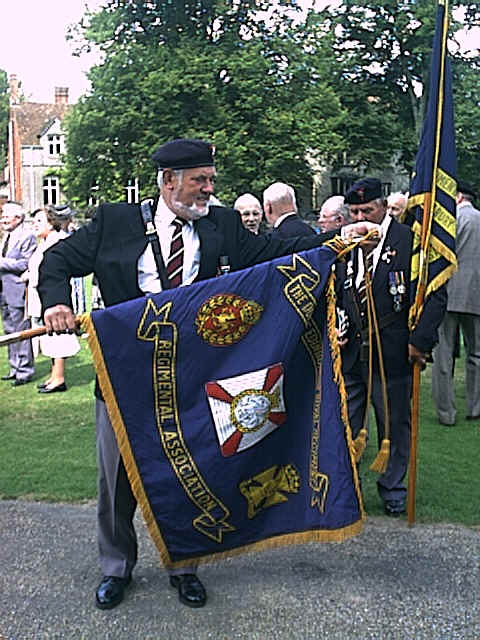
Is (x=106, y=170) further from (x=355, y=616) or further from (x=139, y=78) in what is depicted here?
(x=355, y=616)

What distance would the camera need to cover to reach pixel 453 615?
396cm

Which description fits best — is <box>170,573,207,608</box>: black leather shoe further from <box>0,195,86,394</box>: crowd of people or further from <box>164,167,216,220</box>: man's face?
<box>0,195,86,394</box>: crowd of people

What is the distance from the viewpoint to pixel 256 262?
4402 millimetres

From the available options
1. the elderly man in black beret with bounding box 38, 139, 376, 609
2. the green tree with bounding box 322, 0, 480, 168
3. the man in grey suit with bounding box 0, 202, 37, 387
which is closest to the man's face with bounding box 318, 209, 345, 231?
the elderly man in black beret with bounding box 38, 139, 376, 609

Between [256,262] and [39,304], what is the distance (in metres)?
5.30

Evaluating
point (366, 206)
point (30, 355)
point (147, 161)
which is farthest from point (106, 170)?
point (366, 206)

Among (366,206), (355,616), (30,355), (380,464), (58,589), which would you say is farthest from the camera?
(30,355)

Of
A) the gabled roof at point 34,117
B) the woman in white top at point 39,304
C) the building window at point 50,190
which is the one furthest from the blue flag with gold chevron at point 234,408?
the gabled roof at point 34,117

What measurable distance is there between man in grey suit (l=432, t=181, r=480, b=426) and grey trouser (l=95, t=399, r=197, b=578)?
13.7 feet

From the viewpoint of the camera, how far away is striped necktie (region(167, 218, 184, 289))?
4094 millimetres

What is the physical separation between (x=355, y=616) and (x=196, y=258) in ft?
6.23

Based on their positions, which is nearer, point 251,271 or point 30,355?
point 251,271

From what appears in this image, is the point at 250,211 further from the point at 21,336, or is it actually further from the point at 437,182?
the point at 21,336

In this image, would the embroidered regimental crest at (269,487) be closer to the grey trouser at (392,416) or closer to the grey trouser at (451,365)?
the grey trouser at (392,416)
